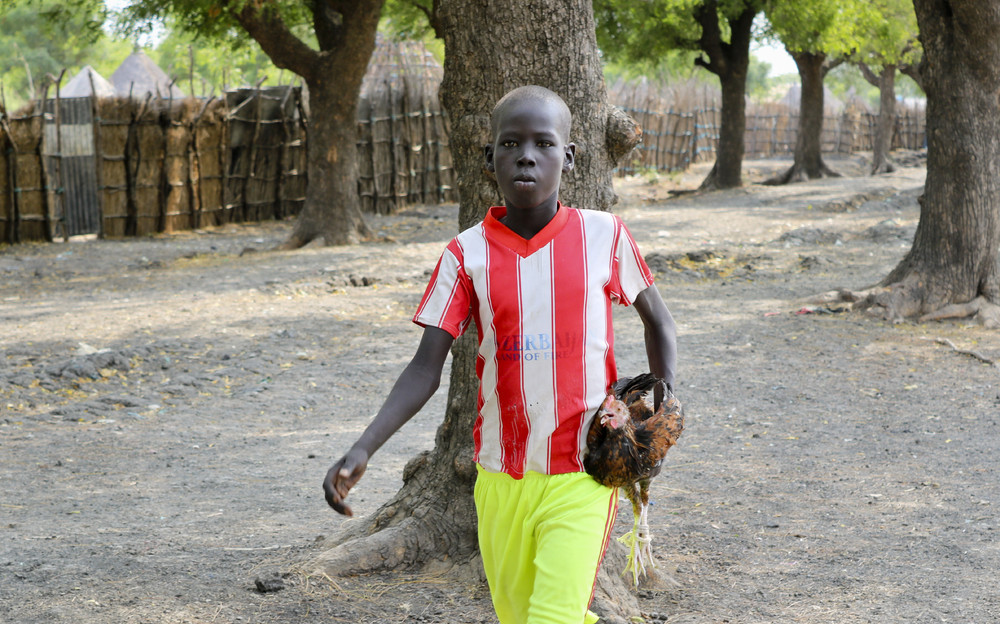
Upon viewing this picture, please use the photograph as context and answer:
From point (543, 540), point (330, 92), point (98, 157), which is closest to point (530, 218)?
point (543, 540)

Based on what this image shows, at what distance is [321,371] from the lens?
6695mm

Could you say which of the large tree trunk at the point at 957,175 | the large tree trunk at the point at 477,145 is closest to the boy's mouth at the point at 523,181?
the large tree trunk at the point at 477,145

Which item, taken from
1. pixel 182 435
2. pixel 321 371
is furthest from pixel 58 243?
pixel 182 435

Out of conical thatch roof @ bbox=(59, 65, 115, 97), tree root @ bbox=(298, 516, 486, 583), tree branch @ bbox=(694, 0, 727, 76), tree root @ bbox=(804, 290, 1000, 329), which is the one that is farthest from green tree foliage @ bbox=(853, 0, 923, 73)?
tree root @ bbox=(298, 516, 486, 583)

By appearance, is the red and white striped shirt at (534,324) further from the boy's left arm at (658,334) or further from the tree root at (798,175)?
the tree root at (798,175)

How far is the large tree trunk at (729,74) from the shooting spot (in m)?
20.0

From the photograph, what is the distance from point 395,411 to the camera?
6.45 feet

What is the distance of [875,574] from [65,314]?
7.49m

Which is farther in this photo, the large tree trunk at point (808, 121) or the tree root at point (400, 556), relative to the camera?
the large tree trunk at point (808, 121)

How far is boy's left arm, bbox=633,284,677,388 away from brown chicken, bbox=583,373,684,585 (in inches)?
1.3

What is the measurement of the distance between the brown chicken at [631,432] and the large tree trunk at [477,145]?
0.97m

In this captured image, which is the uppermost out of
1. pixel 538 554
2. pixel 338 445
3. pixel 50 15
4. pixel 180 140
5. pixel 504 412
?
pixel 50 15

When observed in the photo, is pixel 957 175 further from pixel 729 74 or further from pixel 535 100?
pixel 729 74

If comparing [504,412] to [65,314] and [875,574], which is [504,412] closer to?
[875,574]
